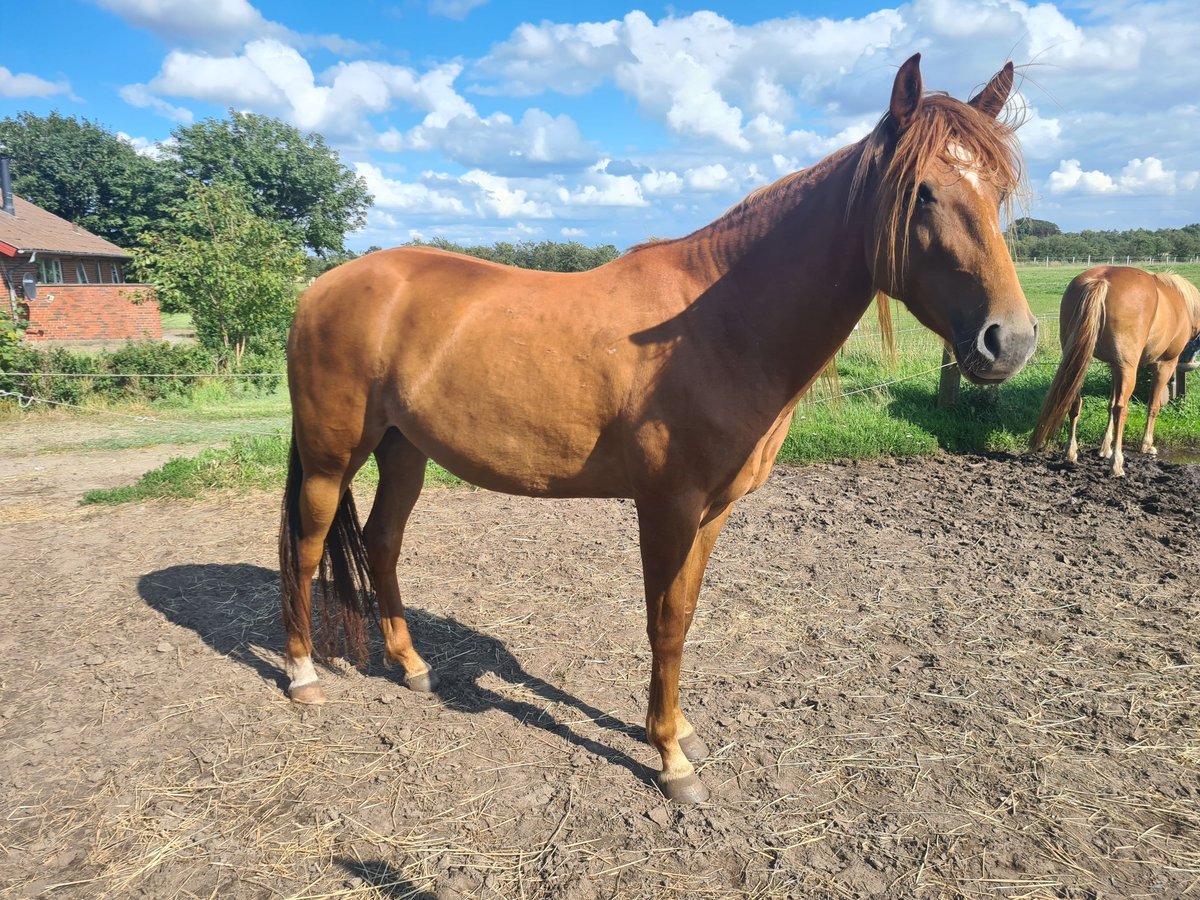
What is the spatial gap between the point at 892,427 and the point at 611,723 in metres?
6.21

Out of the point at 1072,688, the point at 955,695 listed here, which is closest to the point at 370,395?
the point at 955,695

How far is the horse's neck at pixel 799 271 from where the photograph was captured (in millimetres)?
2137

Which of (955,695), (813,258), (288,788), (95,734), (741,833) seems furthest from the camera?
(955,695)

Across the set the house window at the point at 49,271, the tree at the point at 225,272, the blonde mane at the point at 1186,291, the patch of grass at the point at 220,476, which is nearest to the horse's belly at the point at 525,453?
the patch of grass at the point at 220,476

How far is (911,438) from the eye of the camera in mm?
7816

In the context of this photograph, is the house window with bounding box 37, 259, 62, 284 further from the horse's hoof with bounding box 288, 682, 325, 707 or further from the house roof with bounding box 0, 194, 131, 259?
the horse's hoof with bounding box 288, 682, 325, 707

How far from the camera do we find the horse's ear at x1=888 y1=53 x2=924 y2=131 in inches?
71.9

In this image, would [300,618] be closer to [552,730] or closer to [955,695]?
[552,730]

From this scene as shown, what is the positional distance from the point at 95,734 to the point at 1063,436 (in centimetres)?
931

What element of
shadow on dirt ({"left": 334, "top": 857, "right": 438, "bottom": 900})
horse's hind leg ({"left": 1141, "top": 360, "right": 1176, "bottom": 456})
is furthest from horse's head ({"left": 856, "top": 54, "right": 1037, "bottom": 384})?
horse's hind leg ({"left": 1141, "top": 360, "right": 1176, "bottom": 456})

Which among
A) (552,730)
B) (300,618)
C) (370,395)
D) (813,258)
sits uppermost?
(813,258)

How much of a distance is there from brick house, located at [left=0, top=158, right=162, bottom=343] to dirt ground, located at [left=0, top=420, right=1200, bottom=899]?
18.4 meters

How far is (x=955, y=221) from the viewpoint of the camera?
182 cm

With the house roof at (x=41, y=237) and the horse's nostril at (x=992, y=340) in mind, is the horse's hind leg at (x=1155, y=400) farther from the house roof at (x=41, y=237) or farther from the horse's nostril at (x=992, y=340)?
the house roof at (x=41, y=237)
